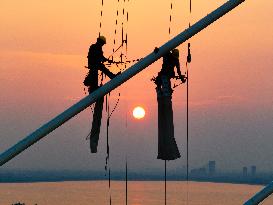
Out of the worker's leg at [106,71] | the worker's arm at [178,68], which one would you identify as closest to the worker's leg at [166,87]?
the worker's arm at [178,68]

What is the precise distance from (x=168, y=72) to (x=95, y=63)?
1793 mm

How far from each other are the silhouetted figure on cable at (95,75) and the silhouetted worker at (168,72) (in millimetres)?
1310

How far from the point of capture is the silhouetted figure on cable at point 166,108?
21484mm

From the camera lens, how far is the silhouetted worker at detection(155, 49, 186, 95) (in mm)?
21906

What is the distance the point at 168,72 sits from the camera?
2209cm

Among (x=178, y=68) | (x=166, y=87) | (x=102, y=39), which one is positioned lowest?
(x=166, y=87)

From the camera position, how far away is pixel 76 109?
18.6 meters

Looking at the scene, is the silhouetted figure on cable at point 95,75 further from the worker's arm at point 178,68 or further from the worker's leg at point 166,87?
the worker's arm at point 178,68

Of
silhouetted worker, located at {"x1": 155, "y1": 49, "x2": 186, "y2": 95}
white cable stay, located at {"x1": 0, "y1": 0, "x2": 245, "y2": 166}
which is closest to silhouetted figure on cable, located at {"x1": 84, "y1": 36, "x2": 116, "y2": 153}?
silhouetted worker, located at {"x1": 155, "y1": 49, "x2": 186, "y2": 95}

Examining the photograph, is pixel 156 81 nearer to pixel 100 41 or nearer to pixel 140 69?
pixel 100 41

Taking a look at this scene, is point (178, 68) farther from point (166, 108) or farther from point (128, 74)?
point (128, 74)

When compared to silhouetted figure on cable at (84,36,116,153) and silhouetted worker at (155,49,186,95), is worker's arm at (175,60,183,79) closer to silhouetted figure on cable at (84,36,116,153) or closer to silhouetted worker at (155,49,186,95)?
silhouetted worker at (155,49,186,95)

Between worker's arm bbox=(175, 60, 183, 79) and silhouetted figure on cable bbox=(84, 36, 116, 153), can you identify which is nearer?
silhouetted figure on cable bbox=(84, 36, 116, 153)

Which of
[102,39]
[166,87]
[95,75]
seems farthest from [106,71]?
[166,87]
